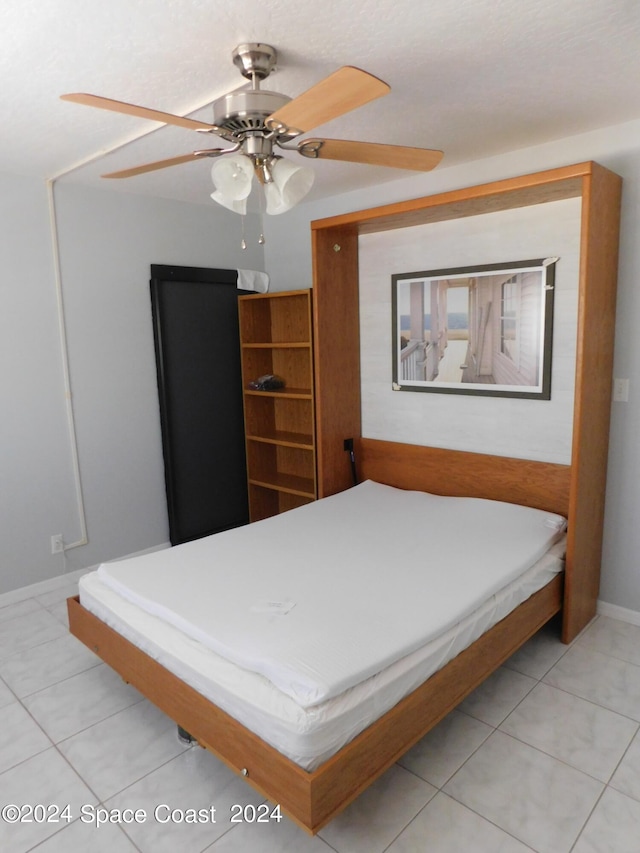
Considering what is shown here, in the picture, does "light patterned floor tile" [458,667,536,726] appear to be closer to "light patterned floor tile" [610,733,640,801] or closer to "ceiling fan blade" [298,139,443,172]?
"light patterned floor tile" [610,733,640,801]

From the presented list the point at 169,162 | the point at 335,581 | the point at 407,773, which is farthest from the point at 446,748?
the point at 169,162

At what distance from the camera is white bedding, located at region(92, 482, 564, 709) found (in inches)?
69.4

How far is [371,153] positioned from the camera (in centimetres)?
192

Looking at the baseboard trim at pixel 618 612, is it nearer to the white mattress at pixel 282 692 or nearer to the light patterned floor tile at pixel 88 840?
the white mattress at pixel 282 692

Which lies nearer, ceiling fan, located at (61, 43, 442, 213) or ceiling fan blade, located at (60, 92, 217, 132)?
ceiling fan blade, located at (60, 92, 217, 132)

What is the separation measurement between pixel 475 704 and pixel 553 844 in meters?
0.63

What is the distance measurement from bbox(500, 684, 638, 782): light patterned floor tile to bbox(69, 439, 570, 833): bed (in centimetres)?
22

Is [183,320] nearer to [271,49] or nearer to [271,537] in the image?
[271,537]

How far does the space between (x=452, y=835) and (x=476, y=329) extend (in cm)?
232

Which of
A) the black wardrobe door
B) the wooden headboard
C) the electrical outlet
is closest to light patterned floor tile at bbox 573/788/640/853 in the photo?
the wooden headboard

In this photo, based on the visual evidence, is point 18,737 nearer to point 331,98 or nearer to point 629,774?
point 629,774

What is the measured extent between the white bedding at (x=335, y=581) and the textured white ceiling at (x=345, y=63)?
183 centimetres

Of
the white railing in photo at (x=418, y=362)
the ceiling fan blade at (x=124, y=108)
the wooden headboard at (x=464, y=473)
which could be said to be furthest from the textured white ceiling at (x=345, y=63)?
the wooden headboard at (x=464, y=473)

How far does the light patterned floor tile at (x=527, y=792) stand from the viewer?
1.71 metres
